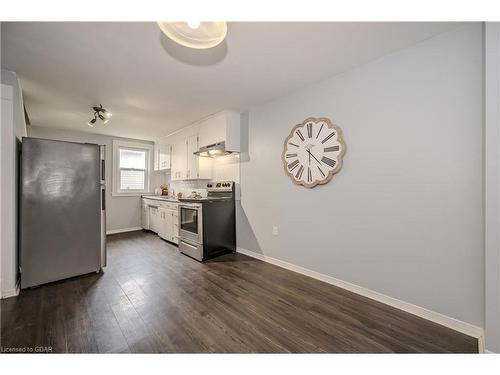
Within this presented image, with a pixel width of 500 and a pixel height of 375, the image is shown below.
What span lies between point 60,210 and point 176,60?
2.21 meters

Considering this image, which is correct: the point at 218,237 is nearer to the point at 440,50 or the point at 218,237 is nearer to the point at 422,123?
the point at 422,123

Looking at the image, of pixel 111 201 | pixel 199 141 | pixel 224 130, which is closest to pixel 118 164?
pixel 111 201

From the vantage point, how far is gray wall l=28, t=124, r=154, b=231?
4.56 metres

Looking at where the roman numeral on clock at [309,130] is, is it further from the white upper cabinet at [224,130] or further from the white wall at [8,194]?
the white wall at [8,194]

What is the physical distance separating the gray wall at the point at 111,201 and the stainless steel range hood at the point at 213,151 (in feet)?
8.89

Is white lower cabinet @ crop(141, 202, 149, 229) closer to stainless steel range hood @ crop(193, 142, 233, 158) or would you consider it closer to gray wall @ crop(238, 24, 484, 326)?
stainless steel range hood @ crop(193, 142, 233, 158)

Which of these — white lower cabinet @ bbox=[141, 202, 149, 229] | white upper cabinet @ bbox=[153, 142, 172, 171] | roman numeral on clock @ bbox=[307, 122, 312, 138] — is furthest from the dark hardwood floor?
white upper cabinet @ bbox=[153, 142, 172, 171]

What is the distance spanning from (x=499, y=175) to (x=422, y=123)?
687 millimetres

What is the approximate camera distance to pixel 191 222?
336 cm

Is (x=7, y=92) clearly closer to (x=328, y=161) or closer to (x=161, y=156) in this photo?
(x=161, y=156)

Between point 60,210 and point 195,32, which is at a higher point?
point 195,32

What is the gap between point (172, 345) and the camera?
1.43 meters
